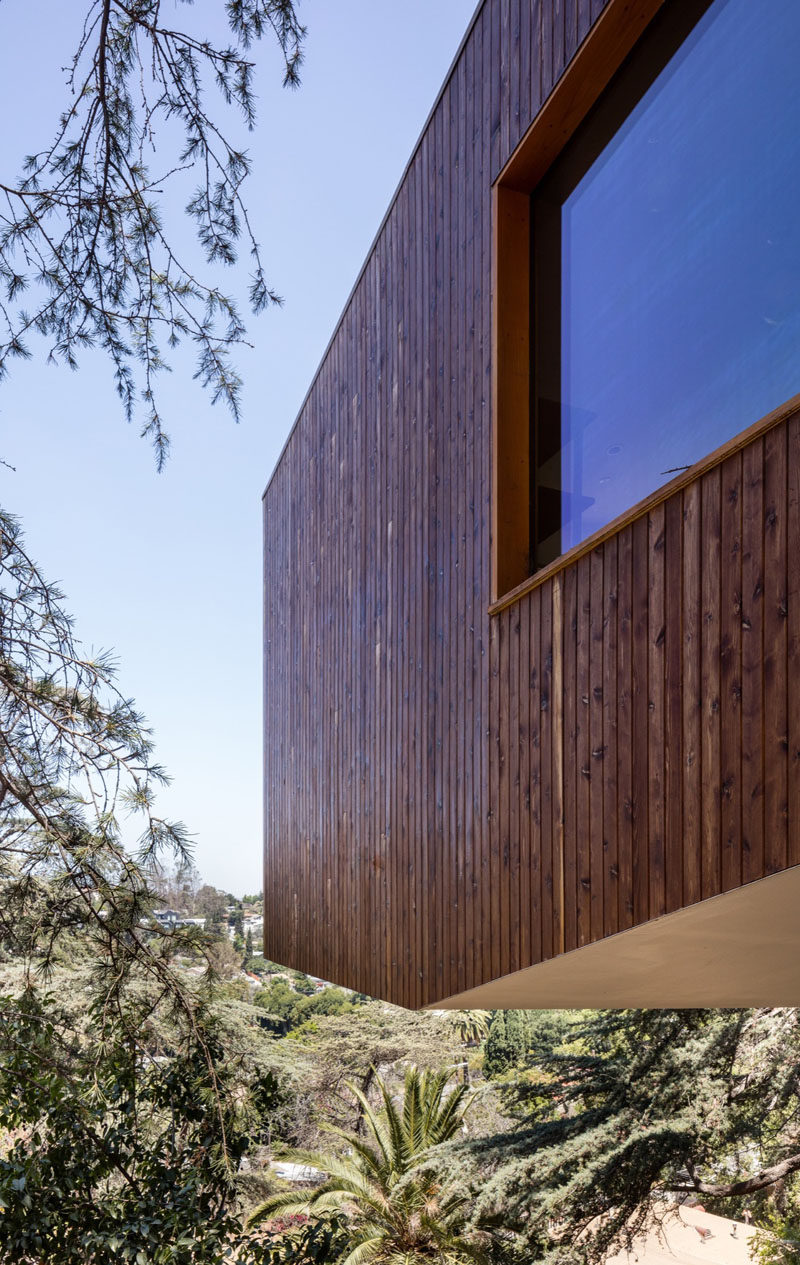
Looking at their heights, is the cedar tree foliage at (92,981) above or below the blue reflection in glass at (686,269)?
below

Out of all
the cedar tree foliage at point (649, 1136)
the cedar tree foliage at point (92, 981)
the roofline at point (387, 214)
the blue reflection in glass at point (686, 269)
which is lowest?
the cedar tree foliage at point (649, 1136)

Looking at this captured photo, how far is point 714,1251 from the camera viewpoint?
43.1 feet

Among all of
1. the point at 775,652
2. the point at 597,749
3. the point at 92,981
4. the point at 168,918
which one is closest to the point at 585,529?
the point at 597,749

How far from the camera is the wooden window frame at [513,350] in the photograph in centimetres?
361

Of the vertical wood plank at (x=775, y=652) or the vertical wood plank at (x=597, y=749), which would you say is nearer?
the vertical wood plank at (x=775, y=652)

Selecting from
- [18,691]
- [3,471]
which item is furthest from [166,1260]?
[3,471]

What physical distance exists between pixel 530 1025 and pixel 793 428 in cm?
2140

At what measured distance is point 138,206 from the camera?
3.06 m

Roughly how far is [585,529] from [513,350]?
1035 mm

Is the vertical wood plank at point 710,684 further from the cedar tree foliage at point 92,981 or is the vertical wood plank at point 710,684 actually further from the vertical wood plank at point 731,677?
the cedar tree foliage at point 92,981

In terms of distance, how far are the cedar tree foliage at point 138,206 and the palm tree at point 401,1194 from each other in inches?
319

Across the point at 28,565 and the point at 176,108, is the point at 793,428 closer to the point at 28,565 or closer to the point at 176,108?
the point at 176,108

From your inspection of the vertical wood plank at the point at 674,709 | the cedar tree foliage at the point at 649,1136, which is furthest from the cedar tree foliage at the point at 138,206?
the cedar tree foliage at the point at 649,1136

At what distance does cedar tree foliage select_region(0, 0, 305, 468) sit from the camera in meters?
2.70
